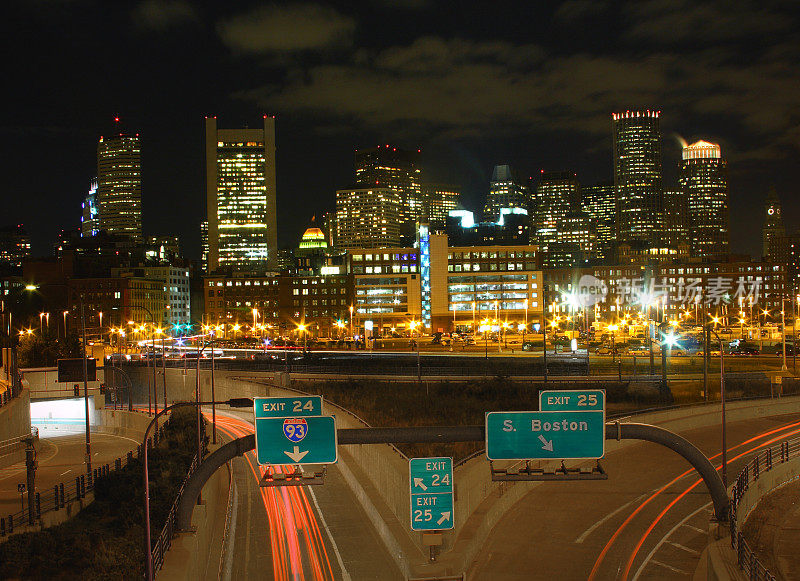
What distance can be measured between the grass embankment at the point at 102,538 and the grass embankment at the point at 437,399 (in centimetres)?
1831

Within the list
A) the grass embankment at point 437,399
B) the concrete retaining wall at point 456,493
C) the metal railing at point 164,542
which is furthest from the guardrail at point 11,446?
the metal railing at point 164,542

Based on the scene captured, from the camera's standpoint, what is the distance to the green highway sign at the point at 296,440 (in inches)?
794

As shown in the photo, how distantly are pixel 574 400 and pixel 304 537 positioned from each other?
580 inches

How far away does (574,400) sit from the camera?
2033cm

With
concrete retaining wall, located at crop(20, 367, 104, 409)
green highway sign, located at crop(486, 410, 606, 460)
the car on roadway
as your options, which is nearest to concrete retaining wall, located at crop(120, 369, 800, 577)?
green highway sign, located at crop(486, 410, 606, 460)

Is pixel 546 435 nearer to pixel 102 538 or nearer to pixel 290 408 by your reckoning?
pixel 290 408

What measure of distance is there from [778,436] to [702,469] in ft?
102

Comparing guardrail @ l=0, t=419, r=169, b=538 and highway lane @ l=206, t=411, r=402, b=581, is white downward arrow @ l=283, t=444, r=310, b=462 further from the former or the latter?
guardrail @ l=0, t=419, r=169, b=538

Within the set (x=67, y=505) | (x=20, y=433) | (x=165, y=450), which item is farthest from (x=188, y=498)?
(x=20, y=433)

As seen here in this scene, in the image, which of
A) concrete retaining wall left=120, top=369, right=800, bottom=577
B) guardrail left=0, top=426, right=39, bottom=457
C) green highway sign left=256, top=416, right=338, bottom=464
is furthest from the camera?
guardrail left=0, top=426, right=39, bottom=457

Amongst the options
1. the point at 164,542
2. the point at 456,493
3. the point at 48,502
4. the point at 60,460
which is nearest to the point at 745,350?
the point at 456,493

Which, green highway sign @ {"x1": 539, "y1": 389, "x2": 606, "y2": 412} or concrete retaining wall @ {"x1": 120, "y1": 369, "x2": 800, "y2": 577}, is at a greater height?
green highway sign @ {"x1": 539, "y1": 389, "x2": 606, "y2": 412}

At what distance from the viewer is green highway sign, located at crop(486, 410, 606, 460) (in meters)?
19.5

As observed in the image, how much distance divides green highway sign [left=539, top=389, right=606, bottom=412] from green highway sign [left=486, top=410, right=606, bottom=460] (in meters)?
0.64
